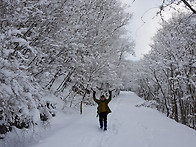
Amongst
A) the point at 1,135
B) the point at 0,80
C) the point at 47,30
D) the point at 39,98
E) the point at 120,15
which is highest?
the point at 120,15

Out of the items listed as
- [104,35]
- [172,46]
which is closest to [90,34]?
[104,35]

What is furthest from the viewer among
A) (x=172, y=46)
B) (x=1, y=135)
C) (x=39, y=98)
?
(x=172, y=46)

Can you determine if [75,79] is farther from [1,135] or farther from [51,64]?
[1,135]

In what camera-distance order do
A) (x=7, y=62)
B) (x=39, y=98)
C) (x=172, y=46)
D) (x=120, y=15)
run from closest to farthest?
(x=7, y=62), (x=39, y=98), (x=172, y=46), (x=120, y=15)

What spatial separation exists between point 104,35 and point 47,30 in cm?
912

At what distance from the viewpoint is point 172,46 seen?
18922mm

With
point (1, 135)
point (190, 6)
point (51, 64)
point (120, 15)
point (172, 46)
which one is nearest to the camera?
point (190, 6)

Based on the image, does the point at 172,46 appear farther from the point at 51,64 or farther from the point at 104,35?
the point at 51,64

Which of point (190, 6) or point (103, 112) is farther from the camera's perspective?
point (103, 112)

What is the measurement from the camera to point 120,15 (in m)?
22.9

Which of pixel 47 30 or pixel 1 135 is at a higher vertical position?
pixel 47 30

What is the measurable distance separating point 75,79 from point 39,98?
878cm

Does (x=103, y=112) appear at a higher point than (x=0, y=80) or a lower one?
lower

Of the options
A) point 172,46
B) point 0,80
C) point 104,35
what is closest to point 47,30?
point 0,80
